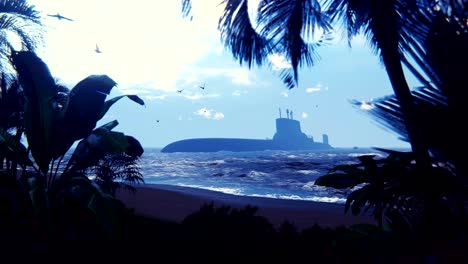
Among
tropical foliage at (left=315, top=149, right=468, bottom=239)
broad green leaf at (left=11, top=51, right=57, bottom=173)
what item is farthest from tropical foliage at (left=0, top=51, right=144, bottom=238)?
tropical foliage at (left=315, top=149, right=468, bottom=239)

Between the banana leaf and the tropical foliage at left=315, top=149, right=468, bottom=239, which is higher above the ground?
the banana leaf

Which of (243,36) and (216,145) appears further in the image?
(216,145)

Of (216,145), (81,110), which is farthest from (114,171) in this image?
(216,145)

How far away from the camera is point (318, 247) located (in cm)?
434

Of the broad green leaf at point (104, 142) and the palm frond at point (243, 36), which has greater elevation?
the palm frond at point (243, 36)

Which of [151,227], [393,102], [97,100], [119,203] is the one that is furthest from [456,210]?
[97,100]

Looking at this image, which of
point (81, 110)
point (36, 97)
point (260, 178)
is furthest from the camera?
point (260, 178)

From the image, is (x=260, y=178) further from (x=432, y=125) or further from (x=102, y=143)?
(x=432, y=125)

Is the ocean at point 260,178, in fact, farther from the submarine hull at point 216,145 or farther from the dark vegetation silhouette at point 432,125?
the submarine hull at point 216,145

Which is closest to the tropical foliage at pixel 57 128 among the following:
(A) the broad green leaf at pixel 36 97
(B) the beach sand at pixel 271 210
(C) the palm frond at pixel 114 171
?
(A) the broad green leaf at pixel 36 97

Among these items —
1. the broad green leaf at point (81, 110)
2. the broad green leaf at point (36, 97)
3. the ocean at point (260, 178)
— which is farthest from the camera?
the ocean at point (260, 178)

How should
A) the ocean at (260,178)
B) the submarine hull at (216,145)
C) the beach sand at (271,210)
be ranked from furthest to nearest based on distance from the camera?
the submarine hull at (216,145), the ocean at (260,178), the beach sand at (271,210)

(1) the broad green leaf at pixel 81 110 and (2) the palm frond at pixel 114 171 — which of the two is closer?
(1) the broad green leaf at pixel 81 110

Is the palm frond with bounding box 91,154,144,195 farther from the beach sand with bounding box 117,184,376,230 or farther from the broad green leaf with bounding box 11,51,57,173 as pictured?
the broad green leaf with bounding box 11,51,57,173
